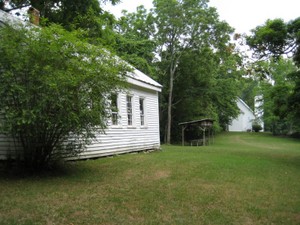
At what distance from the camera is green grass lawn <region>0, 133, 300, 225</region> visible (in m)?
4.80

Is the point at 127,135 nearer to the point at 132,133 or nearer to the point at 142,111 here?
the point at 132,133

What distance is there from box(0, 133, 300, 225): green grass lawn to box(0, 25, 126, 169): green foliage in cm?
132

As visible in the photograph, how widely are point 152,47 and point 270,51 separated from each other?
15340 mm

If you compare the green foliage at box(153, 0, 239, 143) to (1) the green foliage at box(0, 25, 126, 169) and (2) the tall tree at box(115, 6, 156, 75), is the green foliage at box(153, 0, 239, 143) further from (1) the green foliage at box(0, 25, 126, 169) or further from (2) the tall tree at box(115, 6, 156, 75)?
(1) the green foliage at box(0, 25, 126, 169)

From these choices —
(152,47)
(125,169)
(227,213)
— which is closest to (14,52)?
(125,169)

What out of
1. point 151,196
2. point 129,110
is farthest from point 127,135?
point 151,196

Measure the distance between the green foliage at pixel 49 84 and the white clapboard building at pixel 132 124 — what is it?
2.86m

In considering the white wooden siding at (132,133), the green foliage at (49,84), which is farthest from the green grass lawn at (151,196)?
the white wooden siding at (132,133)

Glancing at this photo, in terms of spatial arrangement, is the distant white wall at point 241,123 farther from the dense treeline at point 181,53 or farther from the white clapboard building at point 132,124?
the white clapboard building at point 132,124

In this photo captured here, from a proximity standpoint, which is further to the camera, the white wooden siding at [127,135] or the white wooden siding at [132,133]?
the white wooden siding at [132,133]

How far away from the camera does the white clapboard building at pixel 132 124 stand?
11555mm

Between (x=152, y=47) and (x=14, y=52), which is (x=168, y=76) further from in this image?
(x=14, y=52)

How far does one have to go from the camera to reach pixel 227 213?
5.12 meters

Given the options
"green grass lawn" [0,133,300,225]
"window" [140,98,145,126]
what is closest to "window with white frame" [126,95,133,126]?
"window" [140,98,145,126]
